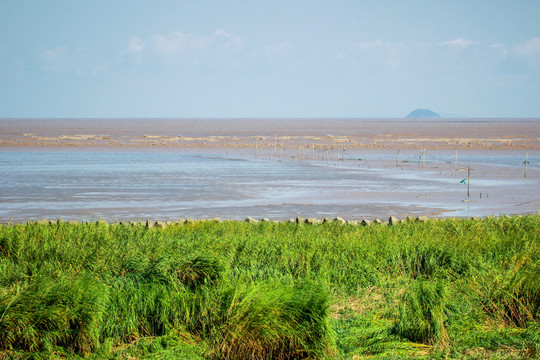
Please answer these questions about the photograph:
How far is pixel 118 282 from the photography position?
9.46 m

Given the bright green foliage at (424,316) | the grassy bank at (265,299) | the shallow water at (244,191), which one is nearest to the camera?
the grassy bank at (265,299)

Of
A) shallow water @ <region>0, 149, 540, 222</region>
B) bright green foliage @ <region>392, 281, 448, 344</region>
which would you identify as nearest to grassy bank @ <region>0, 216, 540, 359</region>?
bright green foliage @ <region>392, 281, 448, 344</region>

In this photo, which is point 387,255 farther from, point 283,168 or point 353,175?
point 283,168

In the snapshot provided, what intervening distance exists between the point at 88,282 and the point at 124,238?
4.49m

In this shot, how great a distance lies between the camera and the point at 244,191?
1138 inches

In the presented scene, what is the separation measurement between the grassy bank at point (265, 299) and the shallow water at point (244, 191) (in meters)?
9.15

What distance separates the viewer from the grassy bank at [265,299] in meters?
7.55

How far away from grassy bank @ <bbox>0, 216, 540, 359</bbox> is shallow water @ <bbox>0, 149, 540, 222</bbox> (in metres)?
9.15

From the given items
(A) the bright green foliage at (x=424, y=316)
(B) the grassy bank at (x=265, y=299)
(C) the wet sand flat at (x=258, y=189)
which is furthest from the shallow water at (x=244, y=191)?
(A) the bright green foliage at (x=424, y=316)

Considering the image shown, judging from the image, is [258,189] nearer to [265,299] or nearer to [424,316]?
[424,316]

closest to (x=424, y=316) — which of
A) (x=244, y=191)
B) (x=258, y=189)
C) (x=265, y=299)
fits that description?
(x=265, y=299)

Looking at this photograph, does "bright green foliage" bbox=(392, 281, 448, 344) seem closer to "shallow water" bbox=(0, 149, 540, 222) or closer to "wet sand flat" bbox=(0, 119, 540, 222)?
"shallow water" bbox=(0, 149, 540, 222)

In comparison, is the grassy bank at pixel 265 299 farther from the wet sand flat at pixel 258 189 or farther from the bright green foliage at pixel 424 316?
the wet sand flat at pixel 258 189

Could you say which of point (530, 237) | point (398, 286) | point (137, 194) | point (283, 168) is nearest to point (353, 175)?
point (283, 168)
